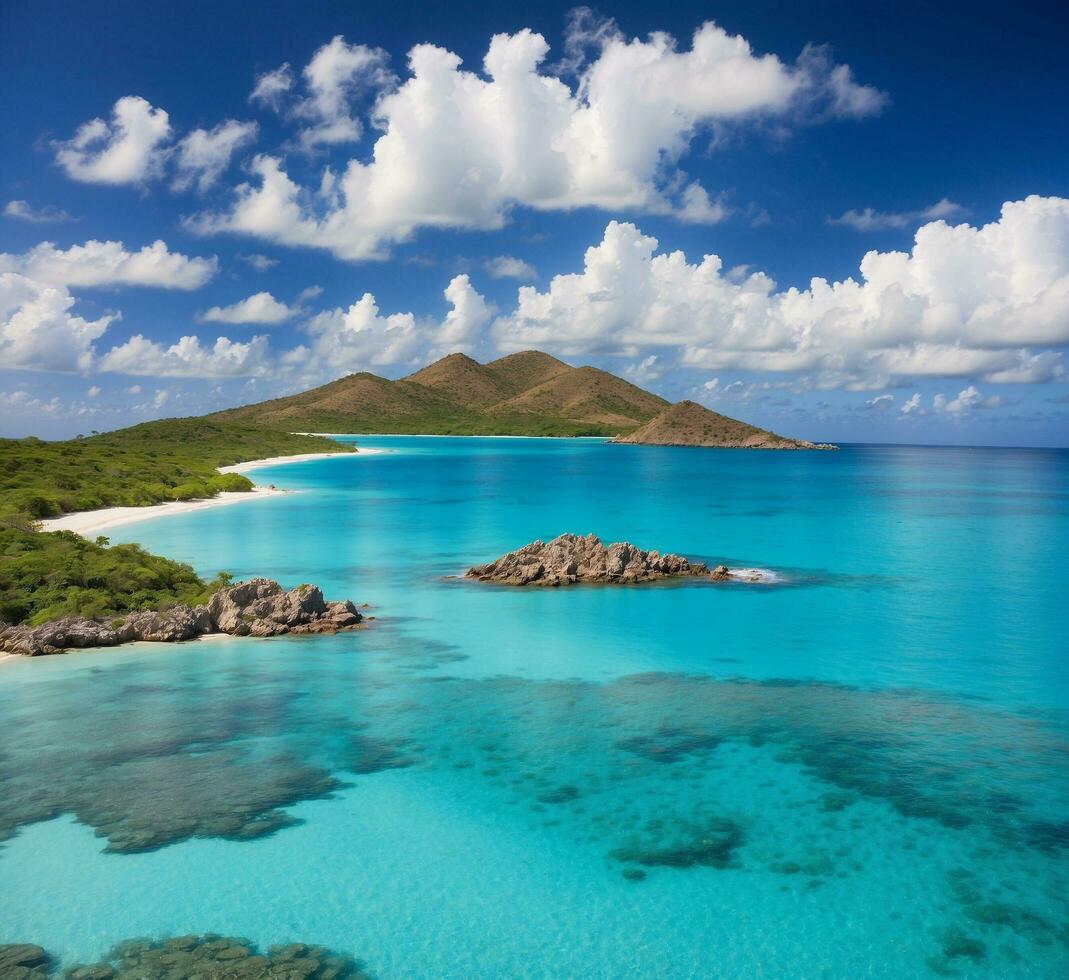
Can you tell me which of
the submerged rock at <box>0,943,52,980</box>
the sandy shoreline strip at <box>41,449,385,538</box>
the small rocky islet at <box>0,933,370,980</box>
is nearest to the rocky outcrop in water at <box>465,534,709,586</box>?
the sandy shoreline strip at <box>41,449,385,538</box>

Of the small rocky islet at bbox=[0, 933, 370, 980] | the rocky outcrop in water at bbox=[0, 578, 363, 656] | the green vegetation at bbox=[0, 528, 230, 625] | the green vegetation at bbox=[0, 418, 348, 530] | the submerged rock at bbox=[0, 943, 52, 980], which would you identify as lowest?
the small rocky islet at bbox=[0, 933, 370, 980]

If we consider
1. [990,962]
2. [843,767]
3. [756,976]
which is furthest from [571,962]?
[843,767]

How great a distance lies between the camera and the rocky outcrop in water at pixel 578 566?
3722cm

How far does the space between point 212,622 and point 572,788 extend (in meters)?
16.2

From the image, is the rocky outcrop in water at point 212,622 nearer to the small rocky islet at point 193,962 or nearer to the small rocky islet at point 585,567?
the small rocky islet at point 585,567

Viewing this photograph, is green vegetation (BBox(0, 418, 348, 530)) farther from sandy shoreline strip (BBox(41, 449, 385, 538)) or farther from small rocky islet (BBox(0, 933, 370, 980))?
small rocky islet (BBox(0, 933, 370, 980))

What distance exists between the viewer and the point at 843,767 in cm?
1706

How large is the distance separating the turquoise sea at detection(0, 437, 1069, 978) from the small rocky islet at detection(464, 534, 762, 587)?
2646mm

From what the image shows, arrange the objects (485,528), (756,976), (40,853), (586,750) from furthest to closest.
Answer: (485,528)
(586,750)
(40,853)
(756,976)

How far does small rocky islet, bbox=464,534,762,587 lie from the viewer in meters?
37.2

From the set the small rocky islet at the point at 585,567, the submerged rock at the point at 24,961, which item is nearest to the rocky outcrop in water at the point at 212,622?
the small rocky islet at the point at 585,567

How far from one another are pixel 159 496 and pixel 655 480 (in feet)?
206

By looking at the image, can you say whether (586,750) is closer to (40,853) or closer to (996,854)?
(996,854)

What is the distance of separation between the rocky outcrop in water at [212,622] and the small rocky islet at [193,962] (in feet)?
52.3
